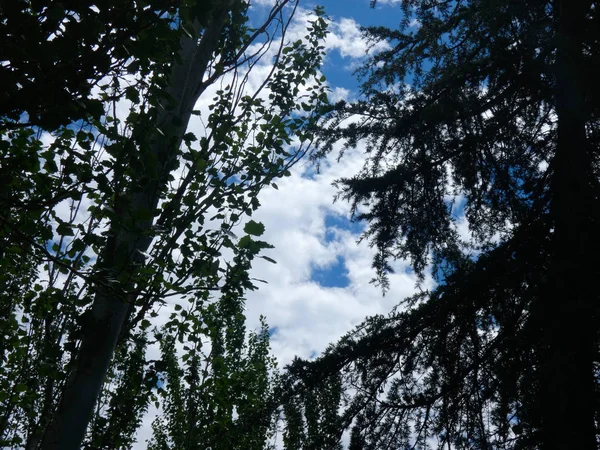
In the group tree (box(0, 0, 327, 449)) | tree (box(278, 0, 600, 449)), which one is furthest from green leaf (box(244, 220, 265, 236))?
tree (box(278, 0, 600, 449))

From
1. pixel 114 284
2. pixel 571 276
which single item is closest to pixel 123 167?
pixel 114 284

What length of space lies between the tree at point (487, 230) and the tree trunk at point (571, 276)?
11 mm

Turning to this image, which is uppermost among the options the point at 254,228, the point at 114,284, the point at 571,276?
the point at 571,276

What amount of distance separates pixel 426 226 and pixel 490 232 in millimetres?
675

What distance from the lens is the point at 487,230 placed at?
565 centimetres

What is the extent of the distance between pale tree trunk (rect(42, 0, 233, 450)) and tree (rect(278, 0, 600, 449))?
2493mm

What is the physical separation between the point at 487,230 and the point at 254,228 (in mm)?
3377

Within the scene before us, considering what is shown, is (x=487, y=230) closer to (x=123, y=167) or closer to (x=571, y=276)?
(x=571, y=276)

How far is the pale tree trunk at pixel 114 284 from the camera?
2.75 metres

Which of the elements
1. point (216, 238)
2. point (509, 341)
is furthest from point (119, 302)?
point (509, 341)

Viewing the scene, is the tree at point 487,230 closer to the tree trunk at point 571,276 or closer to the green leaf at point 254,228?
the tree trunk at point 571,276

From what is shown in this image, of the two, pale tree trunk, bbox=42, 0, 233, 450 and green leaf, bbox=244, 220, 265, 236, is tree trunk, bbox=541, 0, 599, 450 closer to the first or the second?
green leaf, bbox=244, 220, 265, 236

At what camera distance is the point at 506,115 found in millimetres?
5434

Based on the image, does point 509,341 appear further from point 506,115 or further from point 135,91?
point 135,91
